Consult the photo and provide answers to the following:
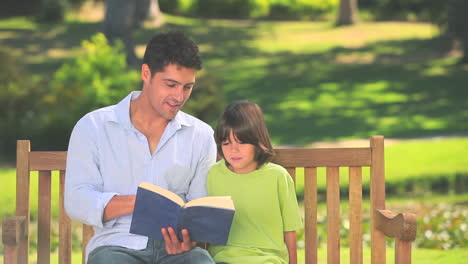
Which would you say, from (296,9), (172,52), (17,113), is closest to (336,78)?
(17,113)

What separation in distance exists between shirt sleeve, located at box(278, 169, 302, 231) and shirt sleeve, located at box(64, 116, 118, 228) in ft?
2.76

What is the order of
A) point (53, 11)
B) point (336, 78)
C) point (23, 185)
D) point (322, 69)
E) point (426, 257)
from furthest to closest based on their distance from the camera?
point (53, 11)
point (322, 69)
point (336, 78)
point (426, 257)
point (23, 185)

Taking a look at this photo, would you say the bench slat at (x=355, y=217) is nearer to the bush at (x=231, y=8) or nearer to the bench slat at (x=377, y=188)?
the bench slat at (x=377, y=188)

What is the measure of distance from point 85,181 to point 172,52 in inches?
29.6

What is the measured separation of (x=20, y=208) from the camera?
4652mm

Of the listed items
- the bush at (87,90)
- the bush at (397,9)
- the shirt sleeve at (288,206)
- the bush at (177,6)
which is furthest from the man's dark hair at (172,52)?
the bush at (397,9)

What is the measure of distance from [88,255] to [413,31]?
27.1 metres

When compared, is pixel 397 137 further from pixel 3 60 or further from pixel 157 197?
pixel 157 197

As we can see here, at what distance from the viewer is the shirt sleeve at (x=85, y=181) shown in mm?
4156

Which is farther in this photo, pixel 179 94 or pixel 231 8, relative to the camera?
pixel 231 8

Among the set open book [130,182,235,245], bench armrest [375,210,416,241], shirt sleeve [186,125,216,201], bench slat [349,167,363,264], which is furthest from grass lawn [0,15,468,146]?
open book [130,182,235,245]

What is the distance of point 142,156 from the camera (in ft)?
Result: 14.1

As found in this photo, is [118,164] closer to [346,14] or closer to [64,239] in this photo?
[64,239]

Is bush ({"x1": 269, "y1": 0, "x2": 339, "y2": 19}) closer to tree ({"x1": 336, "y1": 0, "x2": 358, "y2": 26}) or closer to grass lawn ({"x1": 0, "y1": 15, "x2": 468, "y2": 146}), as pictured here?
grass lawn ({"x1": 0, "y1": 15, "x2": 468, "y2": 146})
